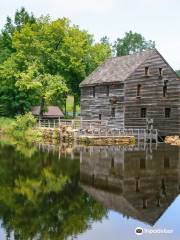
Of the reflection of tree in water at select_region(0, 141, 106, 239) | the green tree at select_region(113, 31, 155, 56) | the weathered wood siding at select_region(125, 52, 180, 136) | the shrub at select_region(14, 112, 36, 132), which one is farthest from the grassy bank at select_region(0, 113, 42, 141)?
the green tree at select_region(113, 31, 155, 56)

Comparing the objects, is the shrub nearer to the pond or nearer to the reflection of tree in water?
the pond

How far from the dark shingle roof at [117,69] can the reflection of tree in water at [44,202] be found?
2522cm

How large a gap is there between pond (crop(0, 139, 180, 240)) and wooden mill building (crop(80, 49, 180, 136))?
65.6 feet

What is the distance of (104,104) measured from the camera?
52.1 metres

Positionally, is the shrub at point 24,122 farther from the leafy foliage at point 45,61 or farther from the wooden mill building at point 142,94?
the wooden mill building at point 142,94

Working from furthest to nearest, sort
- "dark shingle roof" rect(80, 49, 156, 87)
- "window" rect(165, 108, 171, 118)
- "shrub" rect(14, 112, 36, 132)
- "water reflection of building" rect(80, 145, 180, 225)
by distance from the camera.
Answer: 1. "shrub" rect(14, 112, 36, 132)
2. "window" rect(165, 108, 171, 118)
3. "dark shingle roof" rect(80, 49, 156, 87)
4. "water reflection of building" rect(80, 145, 180, 225)

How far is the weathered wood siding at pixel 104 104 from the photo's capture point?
49625 mm

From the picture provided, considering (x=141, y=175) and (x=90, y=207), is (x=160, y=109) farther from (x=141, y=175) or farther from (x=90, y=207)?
(x=90, y=207)

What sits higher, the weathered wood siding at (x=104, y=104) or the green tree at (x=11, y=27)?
the green tree at (x=11, y=27)

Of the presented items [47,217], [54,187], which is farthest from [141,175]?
[47,217]

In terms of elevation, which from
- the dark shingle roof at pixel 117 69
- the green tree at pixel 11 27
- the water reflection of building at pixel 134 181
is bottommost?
the water reflection of building at pixel 134 181

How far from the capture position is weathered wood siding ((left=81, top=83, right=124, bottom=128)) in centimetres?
4962

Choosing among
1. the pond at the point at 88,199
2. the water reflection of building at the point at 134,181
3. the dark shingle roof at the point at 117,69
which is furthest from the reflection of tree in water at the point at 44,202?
the dark shingle roof at the point at 117,69

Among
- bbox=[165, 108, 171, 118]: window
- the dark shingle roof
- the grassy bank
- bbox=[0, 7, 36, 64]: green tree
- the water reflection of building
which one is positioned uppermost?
bbox=[0, 7, 36, 64]: green tree
